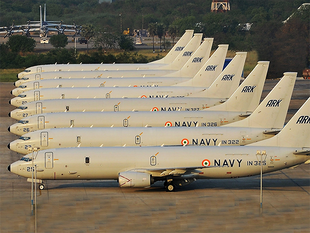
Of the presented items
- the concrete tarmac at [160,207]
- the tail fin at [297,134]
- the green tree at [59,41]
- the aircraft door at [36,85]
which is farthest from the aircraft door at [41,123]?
the green tree at [59,41]

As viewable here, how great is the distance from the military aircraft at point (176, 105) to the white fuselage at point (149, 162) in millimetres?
12383

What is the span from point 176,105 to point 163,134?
14.3 m

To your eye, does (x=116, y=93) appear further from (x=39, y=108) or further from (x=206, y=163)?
(x=206, y=163)

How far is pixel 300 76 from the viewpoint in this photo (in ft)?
410

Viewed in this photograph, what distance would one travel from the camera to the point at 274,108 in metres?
50.9

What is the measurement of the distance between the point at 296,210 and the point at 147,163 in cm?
1184

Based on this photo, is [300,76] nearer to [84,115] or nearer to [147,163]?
[84,115]

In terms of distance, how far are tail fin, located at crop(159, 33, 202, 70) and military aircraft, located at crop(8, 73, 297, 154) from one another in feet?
138

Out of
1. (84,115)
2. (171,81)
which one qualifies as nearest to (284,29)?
(171,81)

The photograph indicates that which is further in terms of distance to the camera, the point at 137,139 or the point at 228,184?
the point at 137,139

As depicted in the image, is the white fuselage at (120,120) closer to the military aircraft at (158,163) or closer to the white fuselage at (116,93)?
the military aircraft at (158,163)

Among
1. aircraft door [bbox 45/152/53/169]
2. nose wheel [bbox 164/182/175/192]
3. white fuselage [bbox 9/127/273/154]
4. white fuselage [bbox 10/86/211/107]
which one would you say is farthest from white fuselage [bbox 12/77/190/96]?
nose wheel [bbox 164/182/175/192]

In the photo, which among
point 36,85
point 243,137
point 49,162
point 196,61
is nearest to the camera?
point 49,162

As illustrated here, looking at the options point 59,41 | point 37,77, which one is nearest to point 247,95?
point 37,77
